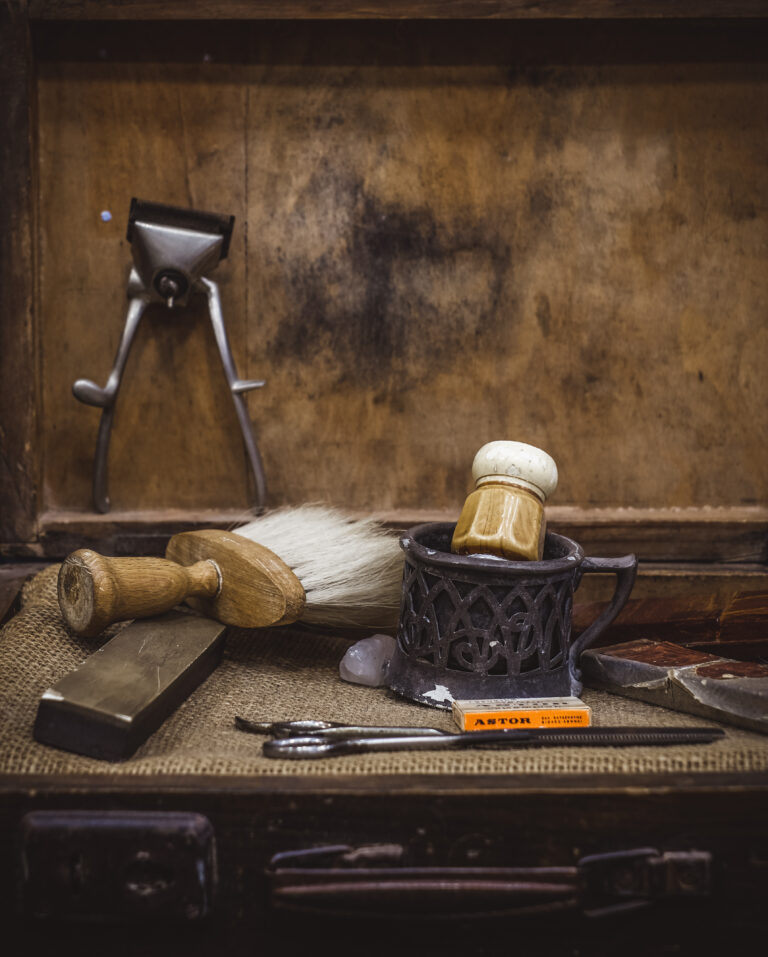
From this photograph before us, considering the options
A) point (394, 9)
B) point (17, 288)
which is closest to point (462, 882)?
point (17, 288)

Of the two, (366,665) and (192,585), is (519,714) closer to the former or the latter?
(366,665)

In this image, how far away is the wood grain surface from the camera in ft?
3.65

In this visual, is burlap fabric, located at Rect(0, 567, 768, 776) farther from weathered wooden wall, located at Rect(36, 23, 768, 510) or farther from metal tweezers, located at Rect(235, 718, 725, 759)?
weathered wooden wall, located at Rect(36, 23, 768, 510)

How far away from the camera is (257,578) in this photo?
2.76 ft

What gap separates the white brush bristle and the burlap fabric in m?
0.07

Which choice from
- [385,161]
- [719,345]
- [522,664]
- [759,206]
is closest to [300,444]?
[385,161]

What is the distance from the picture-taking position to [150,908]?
60 cm

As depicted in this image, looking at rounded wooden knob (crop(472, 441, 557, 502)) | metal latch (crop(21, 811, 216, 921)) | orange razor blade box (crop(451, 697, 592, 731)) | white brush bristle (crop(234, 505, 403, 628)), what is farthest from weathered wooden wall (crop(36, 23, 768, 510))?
metal latch (crop(21, 811, 216, 921))

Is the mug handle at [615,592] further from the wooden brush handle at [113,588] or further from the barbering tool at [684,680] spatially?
the wooden brush handle at [113,588]

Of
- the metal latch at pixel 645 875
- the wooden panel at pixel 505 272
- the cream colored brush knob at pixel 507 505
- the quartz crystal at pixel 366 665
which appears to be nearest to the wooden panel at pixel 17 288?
the wooden panel at pixel 505 272

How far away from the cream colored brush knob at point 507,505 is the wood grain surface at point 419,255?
347 mm

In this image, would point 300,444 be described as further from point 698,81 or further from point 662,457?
point 698,81

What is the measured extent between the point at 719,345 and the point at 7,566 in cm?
110

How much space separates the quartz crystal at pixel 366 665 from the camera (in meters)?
0.86
